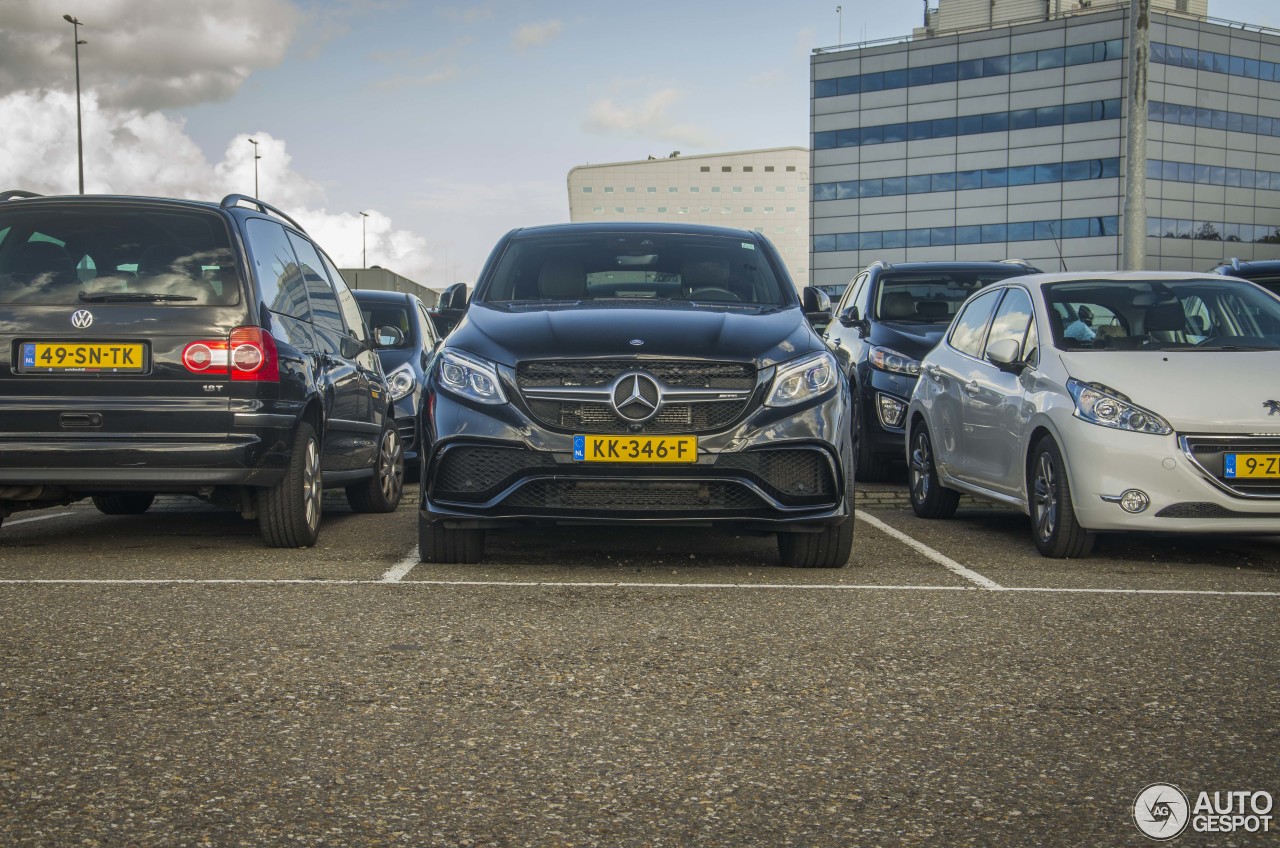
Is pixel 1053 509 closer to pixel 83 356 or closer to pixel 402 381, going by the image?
pixel 83 356

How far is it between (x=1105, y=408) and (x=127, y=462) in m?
4.75

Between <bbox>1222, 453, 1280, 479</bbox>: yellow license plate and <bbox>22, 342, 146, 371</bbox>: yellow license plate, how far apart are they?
522 cm

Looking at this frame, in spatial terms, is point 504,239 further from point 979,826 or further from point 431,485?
point 979,826

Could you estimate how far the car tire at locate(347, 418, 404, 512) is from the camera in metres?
9.48

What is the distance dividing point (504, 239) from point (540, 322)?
162cm

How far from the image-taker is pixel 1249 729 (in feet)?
12.2

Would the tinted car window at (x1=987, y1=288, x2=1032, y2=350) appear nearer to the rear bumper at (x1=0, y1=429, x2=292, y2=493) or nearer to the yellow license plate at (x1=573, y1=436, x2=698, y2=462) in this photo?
the yellow license plate at (x1=573, y1=436, x2=698, y2=462)

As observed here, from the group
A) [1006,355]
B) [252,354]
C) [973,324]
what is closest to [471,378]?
[252,354]

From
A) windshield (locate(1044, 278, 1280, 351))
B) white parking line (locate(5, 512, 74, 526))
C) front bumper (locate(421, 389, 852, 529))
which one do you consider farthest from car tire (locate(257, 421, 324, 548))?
windshield (locate(1044, 278, 1280, 351))

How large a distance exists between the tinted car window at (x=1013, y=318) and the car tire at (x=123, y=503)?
5415 mm

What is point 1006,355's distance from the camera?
315 inches

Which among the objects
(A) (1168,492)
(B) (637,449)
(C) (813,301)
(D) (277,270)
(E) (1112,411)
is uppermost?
(D) (277,270)

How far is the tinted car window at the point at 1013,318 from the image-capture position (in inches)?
320

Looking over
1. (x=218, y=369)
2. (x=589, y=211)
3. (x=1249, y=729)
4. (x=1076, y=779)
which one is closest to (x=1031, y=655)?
(x=1249, y=729)
